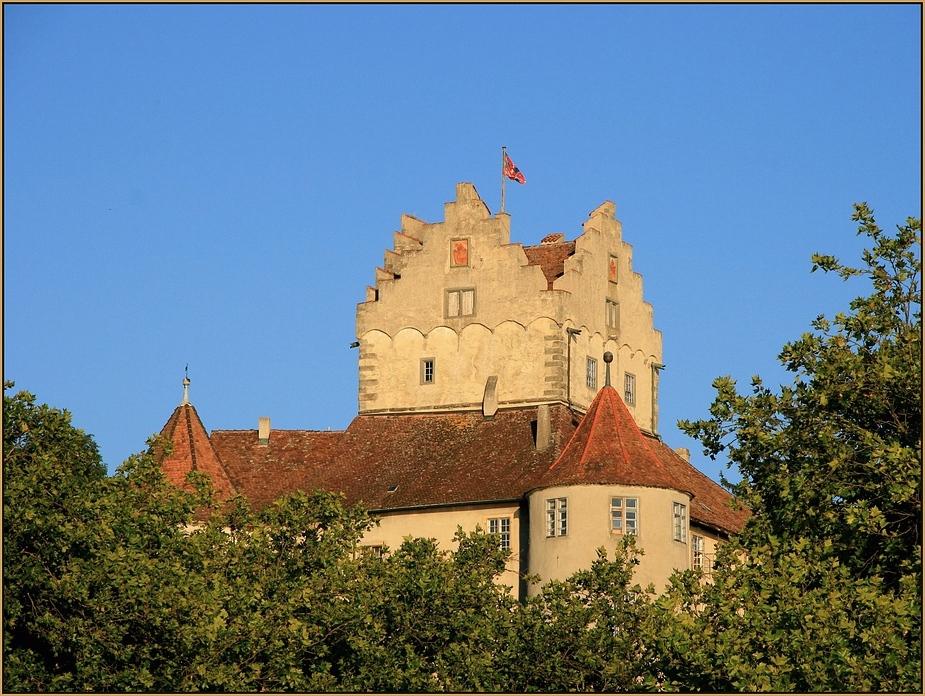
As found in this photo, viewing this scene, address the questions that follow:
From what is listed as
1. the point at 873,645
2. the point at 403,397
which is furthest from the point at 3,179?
the point at 403,397

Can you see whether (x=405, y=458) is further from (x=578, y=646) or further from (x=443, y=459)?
(x=578, y=646)

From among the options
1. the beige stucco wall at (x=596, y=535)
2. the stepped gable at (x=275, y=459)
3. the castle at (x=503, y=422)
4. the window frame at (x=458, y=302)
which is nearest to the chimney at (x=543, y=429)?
the castle at (x=503, y=422)

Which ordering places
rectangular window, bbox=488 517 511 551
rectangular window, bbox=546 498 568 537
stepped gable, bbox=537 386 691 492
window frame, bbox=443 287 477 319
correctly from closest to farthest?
rectangular window, bbox=546 498 568 537, stepped gable, bbox=537 386 691 492, rectangular window, bbox=488 517 511 551, window frame, bbox=443 287 477 319

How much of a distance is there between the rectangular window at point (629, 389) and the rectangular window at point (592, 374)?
1.98 meters

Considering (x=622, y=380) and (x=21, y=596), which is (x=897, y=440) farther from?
(x=622, y=380)

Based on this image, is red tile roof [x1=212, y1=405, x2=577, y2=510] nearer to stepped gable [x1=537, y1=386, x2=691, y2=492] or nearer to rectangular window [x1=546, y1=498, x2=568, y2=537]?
stepped gable [x1=537, y1=386, x2=691, y2=492]

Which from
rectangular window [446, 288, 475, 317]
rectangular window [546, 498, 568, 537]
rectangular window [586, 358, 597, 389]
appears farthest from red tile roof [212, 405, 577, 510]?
rectangular window [446, 288, 475, 317]

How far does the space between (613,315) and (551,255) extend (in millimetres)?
3122

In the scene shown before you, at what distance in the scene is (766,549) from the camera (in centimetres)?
5056

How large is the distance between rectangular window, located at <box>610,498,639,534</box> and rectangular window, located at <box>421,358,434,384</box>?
41.3 ft

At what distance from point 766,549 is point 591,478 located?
1895cm

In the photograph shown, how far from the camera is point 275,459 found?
7869cm

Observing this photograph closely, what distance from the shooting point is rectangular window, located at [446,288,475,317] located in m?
80.2

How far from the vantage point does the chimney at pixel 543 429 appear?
242ft
